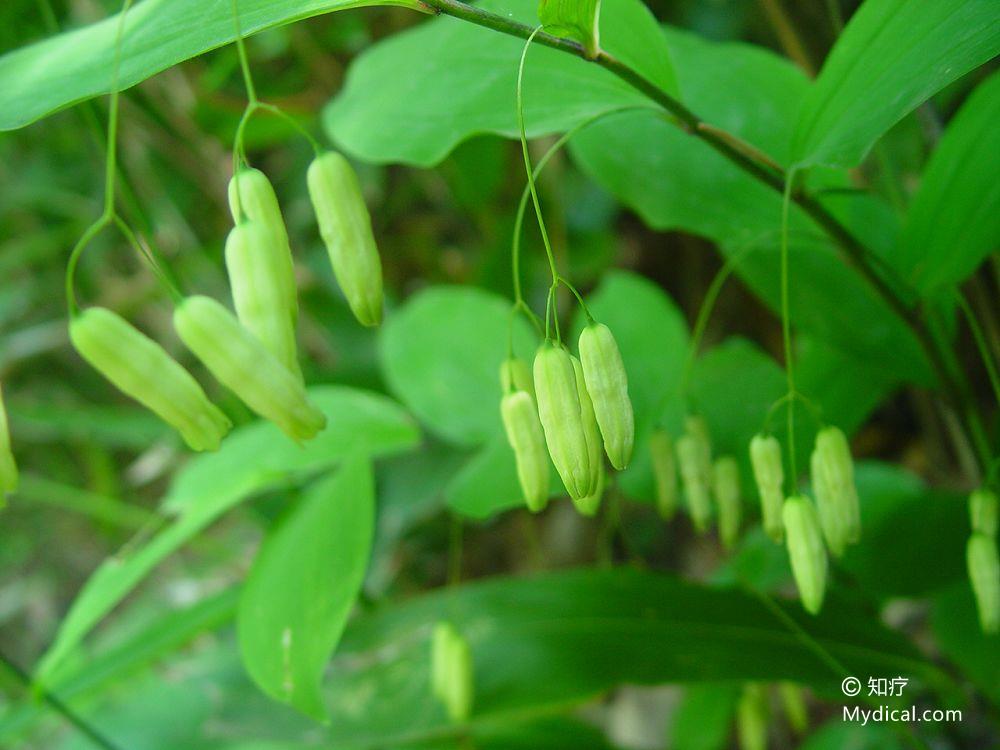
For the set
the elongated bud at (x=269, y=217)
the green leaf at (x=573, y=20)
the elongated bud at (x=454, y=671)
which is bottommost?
the elongated bud at (x=454, y=671)

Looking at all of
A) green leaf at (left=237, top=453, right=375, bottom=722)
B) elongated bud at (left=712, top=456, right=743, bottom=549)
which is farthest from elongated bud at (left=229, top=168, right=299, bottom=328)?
elongated bud at (left=712, top=456, right=743, bottom=549)

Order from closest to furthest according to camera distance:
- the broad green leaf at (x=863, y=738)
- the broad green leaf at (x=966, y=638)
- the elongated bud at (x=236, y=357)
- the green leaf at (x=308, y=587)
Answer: the elongated bud at (x=236, y=357), the green leaf at (x=308, y=587), the broad green leaf at (x=966, y=638), the broad green leaf at (x=863, y=738)

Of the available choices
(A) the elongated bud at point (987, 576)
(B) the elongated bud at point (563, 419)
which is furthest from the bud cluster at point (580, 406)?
(A) the elongated bud at point (987, 576)

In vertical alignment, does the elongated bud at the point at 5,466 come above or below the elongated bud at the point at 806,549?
above

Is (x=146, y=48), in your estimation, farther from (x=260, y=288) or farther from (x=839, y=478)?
(x=839, y=478)

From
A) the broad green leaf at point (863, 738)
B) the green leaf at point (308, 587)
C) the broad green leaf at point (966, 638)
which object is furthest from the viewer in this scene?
the broad green leaf at point (863, 738)

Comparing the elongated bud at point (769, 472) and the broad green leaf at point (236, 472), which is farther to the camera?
Answer: the broad green leaf at point (236, 472)

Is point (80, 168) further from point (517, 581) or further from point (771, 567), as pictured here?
point (771, 567)

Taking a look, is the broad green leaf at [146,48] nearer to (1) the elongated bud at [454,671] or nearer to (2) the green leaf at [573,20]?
(2) the green leaf at [573,20]
